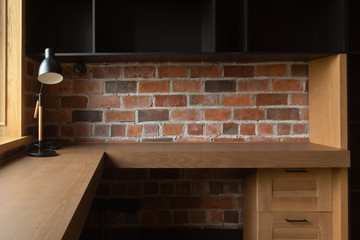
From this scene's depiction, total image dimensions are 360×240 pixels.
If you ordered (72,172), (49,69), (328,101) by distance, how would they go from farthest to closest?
(328,101)
(49,69)
(72,172)

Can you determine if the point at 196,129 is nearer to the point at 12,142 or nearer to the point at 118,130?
the point at 118,130

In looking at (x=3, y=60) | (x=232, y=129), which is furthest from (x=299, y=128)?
(x=3, y=60)

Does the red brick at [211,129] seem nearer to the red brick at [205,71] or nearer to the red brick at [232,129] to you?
the red brick at [232,129]

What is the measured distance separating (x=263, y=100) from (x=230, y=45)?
0.42 metres

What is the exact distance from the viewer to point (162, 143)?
2.09 metres

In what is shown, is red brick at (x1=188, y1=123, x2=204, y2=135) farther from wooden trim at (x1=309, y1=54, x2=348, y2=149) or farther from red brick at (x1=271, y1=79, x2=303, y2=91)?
wooden trim at (x1=309, y1=54, x2=348, y2=149)

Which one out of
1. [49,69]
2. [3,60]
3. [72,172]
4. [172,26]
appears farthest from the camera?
[172,26]

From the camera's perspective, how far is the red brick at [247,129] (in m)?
2.16

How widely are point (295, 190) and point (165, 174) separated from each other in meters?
0.85

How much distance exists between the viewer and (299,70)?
7.08 ft

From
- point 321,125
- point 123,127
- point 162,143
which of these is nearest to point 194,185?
point 162,143

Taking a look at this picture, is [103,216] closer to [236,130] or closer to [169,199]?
[169,199]

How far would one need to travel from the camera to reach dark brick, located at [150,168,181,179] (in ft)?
7.20

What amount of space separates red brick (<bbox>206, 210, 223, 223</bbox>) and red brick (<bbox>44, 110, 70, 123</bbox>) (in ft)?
3.73
